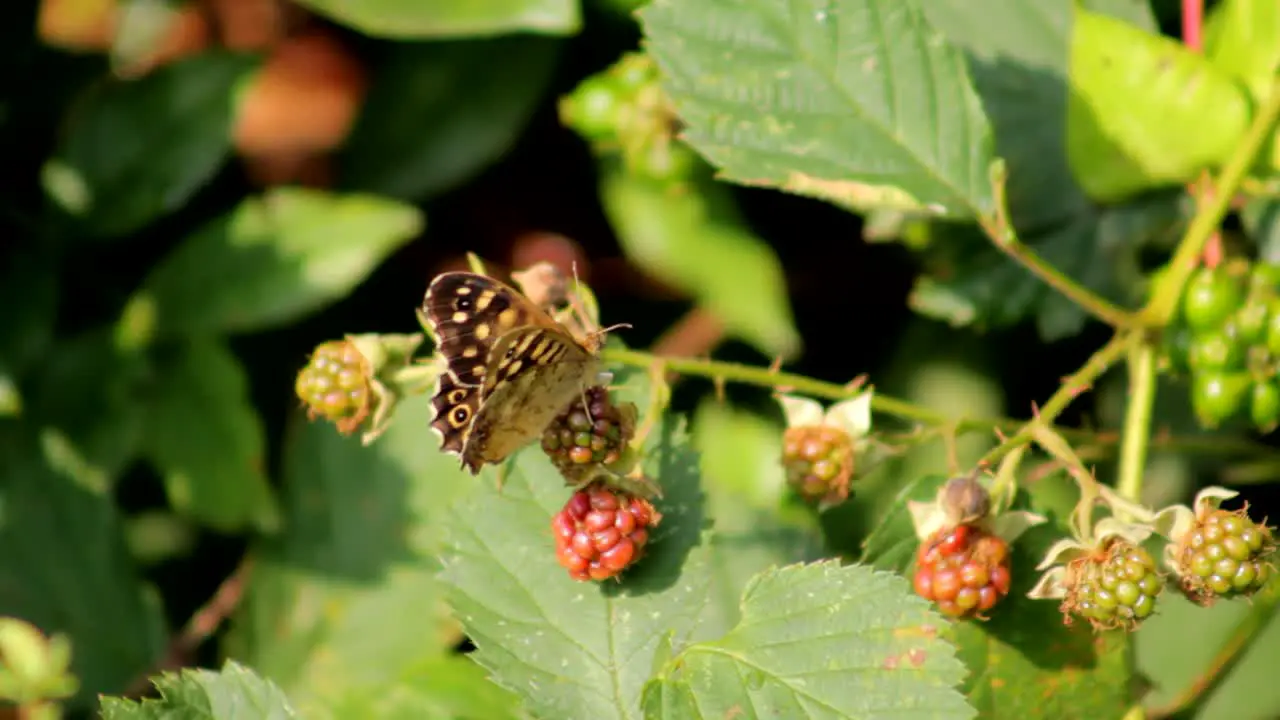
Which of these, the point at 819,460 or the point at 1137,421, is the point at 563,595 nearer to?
the point at 819,460

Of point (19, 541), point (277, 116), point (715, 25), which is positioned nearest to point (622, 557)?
point (715, 25)

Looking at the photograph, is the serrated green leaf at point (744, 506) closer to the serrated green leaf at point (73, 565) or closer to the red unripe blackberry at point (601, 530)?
the red unripe blackberry at point (601, 530)

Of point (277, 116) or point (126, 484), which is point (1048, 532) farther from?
point (277, 116)

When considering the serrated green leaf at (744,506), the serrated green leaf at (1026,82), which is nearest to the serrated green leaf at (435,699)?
the serrated green leaf at (744,506)

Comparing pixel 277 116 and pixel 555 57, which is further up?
pixel 555 57

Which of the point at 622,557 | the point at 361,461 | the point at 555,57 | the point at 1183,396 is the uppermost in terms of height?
the point at 555,57

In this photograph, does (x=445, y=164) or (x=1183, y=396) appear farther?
(x=445, y=164)
